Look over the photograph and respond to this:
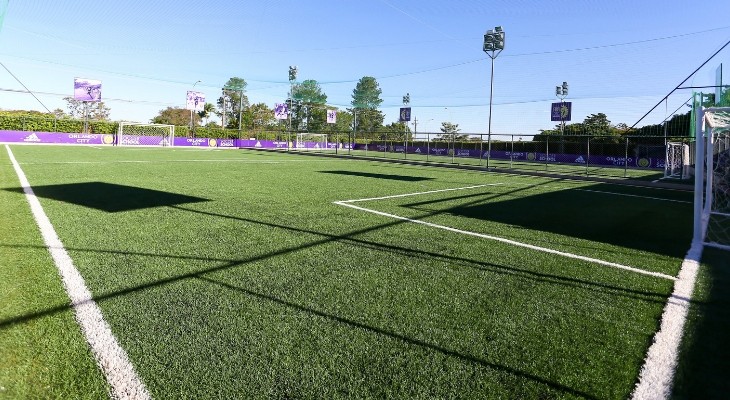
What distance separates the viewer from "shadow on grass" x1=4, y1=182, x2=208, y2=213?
6.79 metres

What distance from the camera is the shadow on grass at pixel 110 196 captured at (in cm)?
679

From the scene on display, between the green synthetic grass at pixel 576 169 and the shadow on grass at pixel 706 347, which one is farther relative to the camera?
the green synthetic grass at pixel 576 169

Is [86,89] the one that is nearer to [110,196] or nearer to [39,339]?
[110,196]

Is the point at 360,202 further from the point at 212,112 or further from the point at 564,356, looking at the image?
the point at 212,112

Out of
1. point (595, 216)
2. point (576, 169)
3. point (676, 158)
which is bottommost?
point (595, 216)

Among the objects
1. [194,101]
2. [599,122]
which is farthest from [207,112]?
[599,122]

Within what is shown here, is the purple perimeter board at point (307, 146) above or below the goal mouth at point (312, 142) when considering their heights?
below

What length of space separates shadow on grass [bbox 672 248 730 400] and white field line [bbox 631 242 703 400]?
0.04 m

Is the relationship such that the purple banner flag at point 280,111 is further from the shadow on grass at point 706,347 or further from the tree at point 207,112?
the shadow on grass at point 706,347

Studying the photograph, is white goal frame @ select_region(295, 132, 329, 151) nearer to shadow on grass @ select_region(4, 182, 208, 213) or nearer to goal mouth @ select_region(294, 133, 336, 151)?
goal mouth @ select_region(294, 133, 336, 151)

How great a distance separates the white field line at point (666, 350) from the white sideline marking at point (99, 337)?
2.56 metres

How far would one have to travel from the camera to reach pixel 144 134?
4428 cm

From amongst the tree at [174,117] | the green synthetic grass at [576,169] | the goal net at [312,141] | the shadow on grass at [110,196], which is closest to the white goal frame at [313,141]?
the goal net at [312,141]

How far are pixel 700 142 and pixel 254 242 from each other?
258 inches
